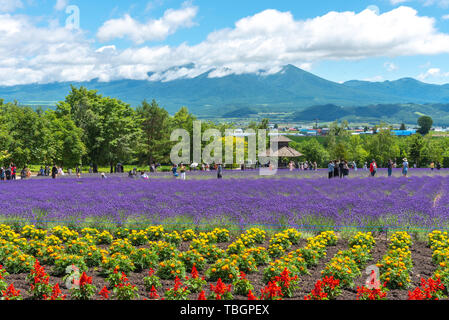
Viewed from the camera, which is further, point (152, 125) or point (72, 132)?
point (152, 125)

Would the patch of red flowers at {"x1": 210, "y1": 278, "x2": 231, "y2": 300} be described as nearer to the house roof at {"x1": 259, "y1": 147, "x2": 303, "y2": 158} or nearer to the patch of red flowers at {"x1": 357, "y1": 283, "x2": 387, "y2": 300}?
the patch of red flowers at {"x1": 357, "y1": 283, "x2": 387, "y2": 300}

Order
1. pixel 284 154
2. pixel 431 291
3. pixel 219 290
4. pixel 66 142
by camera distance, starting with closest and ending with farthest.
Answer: pixel 219 290 → pixel 431 291 → pixel 66 142 → pixel 284 154

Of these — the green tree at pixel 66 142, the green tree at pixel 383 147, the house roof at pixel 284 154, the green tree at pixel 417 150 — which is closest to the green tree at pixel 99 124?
the green tree at pixel 66 142

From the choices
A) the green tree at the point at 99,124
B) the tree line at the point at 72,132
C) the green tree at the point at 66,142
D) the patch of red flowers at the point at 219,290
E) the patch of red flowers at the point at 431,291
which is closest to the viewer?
the patch of red flowers at the point at 219,290

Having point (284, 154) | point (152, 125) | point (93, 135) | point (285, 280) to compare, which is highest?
point (152, 125)

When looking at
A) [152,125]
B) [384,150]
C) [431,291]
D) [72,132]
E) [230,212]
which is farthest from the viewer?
[384,150]

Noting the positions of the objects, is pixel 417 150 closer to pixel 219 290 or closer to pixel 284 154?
pixel 284 154

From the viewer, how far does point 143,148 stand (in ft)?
269

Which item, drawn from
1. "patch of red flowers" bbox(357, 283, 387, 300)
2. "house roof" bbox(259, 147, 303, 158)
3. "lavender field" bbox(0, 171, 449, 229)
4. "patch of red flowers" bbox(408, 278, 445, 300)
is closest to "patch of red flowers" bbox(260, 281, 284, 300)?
"patch of red flowers" bbox(357, 283, 387, 300)

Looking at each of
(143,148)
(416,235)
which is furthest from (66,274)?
(143,148)

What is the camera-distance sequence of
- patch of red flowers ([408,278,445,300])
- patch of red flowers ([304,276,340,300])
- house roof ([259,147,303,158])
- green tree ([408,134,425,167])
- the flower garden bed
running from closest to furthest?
patch of red flowers ([408,278,445,300]), patch of red flowers ([304,276,340,300]), the flower garden bed, house roof ([259,147,303,158]), green tree ([408,134,425,167])

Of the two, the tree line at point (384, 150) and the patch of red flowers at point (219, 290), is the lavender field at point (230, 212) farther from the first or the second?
the tree line at point (384, 150)

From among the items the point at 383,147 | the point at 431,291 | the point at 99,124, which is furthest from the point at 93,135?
the point at 383,147

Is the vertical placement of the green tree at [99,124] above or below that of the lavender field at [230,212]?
above
